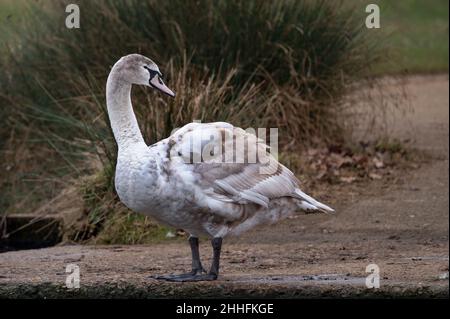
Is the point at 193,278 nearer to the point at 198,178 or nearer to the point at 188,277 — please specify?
the point at 188,277

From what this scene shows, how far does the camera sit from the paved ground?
7.42 metres

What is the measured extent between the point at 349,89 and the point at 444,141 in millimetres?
1769

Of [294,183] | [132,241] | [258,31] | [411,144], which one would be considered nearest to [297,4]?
[258,31]

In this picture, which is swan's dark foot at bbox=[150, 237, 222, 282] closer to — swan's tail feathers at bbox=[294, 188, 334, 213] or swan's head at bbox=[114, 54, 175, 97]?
swan's tail feathers at bbox=[294, 188, 334, 213]

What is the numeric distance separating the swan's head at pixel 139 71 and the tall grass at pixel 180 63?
11.4 feet

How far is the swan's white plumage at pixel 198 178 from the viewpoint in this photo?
7285mm

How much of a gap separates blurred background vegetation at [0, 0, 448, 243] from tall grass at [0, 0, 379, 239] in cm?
1

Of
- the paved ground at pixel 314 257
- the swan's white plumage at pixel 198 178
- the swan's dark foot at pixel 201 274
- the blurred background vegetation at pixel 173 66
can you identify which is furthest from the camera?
the blurred background vegetation at pixel 173 66

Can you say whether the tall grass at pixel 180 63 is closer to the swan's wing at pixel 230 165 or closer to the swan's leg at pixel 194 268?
the swan's wing at pixel 230 165

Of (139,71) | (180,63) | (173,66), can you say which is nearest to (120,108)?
(139,71)

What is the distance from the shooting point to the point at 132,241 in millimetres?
10125

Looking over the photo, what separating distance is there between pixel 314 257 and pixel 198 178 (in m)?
1.88

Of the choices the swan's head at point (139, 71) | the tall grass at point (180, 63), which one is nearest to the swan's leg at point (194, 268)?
the swan's head at point (139, 71)

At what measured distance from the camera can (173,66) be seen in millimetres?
11633
